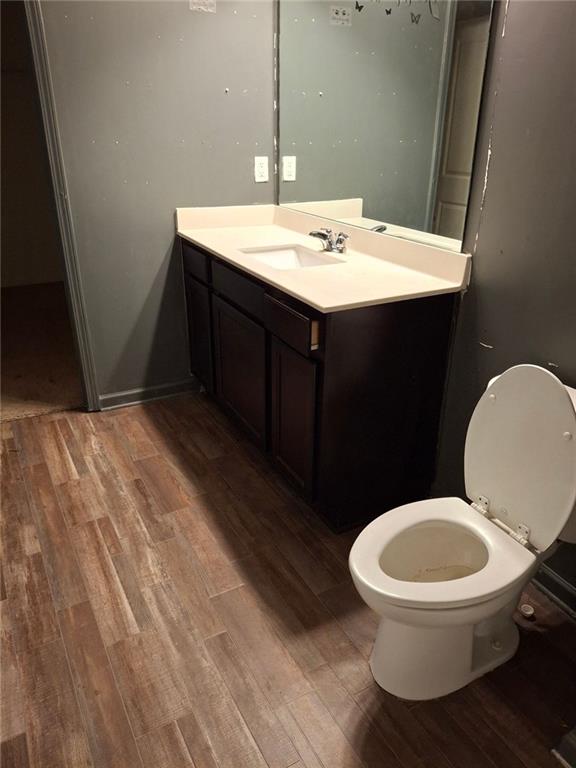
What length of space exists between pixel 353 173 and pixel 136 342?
4.45 feet

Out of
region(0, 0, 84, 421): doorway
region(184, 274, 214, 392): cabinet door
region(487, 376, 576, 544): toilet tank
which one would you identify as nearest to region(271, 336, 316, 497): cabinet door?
region(184, 274, 214, 392): cabinet door

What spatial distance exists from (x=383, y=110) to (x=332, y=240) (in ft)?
2.18

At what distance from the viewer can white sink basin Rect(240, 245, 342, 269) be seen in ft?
7.83

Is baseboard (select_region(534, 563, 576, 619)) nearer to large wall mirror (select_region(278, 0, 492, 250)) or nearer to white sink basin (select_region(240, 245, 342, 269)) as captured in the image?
large wall mirror (select_region(278, 0, 492, 250))

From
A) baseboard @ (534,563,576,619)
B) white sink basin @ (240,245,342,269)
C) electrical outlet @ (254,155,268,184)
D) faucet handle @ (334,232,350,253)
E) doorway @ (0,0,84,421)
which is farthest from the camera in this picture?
doorway @ (0,0,84,421)

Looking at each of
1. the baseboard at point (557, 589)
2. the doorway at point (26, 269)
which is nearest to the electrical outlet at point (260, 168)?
the doorway at point (26, 269)

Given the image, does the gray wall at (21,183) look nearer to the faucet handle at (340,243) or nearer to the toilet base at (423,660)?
the faucet handle at (340,243)

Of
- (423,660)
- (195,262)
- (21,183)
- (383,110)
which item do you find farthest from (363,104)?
(21,183)

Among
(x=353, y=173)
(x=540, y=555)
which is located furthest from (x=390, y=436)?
(x=353, y=173)

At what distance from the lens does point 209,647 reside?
1.55 metres

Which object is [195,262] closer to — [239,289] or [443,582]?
[239,289]

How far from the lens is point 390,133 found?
241cm

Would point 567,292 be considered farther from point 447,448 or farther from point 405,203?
point 405,203

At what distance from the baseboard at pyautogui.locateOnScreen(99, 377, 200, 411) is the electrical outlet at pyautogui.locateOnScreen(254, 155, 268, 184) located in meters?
1.10
